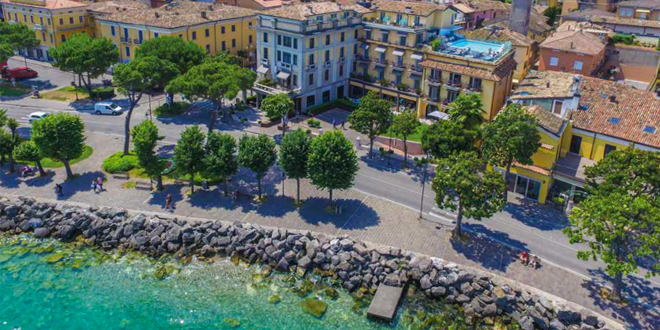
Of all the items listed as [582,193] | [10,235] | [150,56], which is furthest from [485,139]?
[10,235]

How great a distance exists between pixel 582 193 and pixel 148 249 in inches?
1896

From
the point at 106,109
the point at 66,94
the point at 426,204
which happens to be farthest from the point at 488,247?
the point at 66,94

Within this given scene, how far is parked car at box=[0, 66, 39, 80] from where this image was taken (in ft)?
317

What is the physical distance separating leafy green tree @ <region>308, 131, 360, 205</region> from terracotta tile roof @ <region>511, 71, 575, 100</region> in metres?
27.0

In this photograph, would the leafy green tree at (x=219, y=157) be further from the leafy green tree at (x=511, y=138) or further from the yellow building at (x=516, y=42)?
the yellow building at (x=516, y=42)

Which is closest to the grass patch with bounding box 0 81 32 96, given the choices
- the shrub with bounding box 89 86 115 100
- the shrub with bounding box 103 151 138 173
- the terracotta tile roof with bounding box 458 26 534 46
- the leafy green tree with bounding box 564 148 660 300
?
the shrub with bounding box 89 86 115 100

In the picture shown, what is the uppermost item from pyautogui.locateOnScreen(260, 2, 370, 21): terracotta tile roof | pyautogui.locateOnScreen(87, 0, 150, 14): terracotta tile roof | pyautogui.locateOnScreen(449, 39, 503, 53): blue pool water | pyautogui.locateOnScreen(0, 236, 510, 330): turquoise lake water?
pyautogui.locateOnScreen(260, 2, 370, 21): terracotta tile roof

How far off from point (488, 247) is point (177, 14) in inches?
2957

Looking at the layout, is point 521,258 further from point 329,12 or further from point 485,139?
point 329,12

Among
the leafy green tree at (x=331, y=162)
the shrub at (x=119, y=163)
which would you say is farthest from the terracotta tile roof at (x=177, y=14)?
the leafy green tree at (x=331, y=162)

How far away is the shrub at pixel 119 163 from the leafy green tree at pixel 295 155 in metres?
22.2

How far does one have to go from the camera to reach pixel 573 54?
8494 centimetres

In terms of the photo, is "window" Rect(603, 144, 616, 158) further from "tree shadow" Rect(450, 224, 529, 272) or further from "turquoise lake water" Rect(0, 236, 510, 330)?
"turquoise lake water" Rect(0, 236, 510, 330)

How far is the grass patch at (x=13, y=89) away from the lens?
297 ft
